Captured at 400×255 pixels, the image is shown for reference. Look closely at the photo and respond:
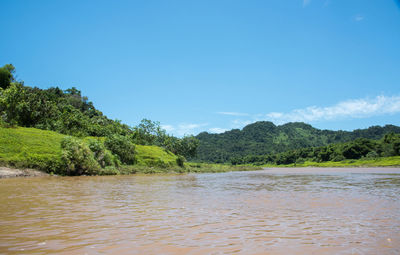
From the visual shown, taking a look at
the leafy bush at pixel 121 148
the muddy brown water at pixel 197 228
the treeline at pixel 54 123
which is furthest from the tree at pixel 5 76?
the muddy brown water at pixel 197 228

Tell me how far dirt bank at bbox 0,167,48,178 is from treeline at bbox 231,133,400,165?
11055 centimetres

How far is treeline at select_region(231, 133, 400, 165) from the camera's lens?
105 metres

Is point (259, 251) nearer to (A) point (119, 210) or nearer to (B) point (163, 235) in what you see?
(B) point (163, 235)

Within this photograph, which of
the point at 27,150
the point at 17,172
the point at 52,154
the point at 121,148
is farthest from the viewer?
the point at 121,148

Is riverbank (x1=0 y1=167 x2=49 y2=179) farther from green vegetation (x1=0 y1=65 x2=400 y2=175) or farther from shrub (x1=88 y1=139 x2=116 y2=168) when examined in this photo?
shrub (x1=88 y1=139 x2=116 y2=168)

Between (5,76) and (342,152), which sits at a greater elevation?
(5,76)

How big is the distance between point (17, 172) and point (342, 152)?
12646cm

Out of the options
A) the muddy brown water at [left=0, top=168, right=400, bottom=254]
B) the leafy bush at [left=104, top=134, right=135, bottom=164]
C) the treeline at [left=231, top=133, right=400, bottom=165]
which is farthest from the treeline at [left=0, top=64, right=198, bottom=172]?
the treeline at [left=231, top=133, right=400, bottom=165]

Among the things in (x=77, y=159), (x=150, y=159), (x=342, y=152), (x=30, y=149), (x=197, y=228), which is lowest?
(x=197, y=228)

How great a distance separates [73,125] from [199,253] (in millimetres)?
65679

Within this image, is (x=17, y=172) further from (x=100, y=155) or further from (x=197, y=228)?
(x=197, y=228)

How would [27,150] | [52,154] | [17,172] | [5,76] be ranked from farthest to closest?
[5,76]
[52,154]
[27,150]
[17,172]

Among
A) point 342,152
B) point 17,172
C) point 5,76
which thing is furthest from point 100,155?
point 342,152

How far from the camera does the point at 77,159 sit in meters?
36.8
